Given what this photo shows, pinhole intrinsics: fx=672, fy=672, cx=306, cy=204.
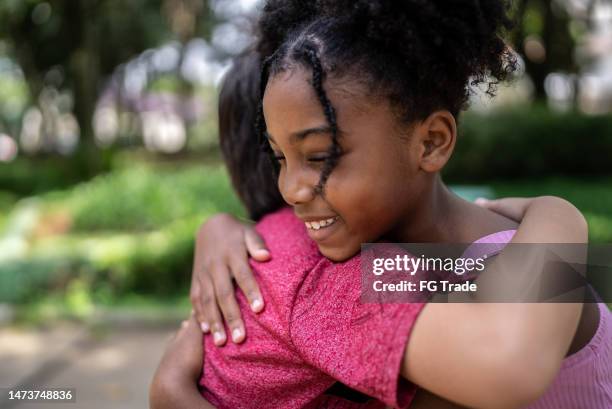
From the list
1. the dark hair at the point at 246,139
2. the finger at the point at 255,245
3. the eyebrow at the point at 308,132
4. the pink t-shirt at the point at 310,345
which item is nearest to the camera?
the pink t-shirt at the point at 310,345

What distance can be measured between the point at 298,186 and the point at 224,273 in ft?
1.57

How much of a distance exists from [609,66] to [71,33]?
20.7m

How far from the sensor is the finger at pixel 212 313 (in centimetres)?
160

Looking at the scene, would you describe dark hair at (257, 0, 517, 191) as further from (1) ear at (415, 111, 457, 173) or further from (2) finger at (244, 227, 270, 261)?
(2) finger at (244, 227, 270, 261)

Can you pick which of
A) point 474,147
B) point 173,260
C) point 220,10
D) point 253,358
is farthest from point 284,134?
point 220,10

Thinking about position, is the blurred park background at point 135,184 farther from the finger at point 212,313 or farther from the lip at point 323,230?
the finger at point 212,313

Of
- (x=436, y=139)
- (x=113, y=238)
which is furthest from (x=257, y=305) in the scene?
(x=113, y=238)

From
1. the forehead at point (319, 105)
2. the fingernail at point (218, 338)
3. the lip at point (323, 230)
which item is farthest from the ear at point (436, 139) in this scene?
the fingernail at point (218, 338)

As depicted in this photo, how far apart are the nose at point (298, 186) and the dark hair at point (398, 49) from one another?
0.03 meters

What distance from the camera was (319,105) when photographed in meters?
1.36

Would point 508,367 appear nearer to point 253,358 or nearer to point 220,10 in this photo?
point 253,358

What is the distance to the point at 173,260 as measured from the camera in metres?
6.76

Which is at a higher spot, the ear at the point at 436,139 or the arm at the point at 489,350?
the ear at the point at 436,139

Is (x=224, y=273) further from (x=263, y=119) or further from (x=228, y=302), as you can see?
(x=263, y=119)
